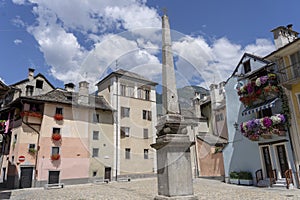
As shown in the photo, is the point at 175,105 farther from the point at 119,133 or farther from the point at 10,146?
the point at 10,146

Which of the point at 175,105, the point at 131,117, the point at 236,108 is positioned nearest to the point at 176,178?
the point at 175,105

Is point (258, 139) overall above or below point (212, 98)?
below

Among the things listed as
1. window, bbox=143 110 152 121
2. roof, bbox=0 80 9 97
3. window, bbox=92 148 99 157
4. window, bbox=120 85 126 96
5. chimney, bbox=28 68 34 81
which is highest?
chimney, bbox=28 68 34 81

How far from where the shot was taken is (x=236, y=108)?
61.7 feet

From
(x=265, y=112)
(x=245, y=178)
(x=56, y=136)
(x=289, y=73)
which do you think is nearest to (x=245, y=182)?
(x=245, y=178)

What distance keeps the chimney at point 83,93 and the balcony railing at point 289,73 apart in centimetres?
2007

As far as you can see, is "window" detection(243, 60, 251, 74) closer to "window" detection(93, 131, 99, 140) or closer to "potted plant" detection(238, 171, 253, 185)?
"potted plant" detection(238, 171, 253, 185)

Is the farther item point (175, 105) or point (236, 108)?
point (236, 108)

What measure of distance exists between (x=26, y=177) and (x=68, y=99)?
8.88 meters

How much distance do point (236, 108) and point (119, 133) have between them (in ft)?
44.8

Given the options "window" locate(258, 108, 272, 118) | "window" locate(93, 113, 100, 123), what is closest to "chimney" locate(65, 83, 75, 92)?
"window" locate(93, 113, 100, 123)

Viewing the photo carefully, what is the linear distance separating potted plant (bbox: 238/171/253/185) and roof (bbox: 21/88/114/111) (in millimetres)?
15437

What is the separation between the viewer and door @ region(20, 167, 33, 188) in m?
20.4

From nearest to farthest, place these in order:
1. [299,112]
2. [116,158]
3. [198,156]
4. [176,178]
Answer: [176,178] → [299,112] → [116,158] → [198,156]
